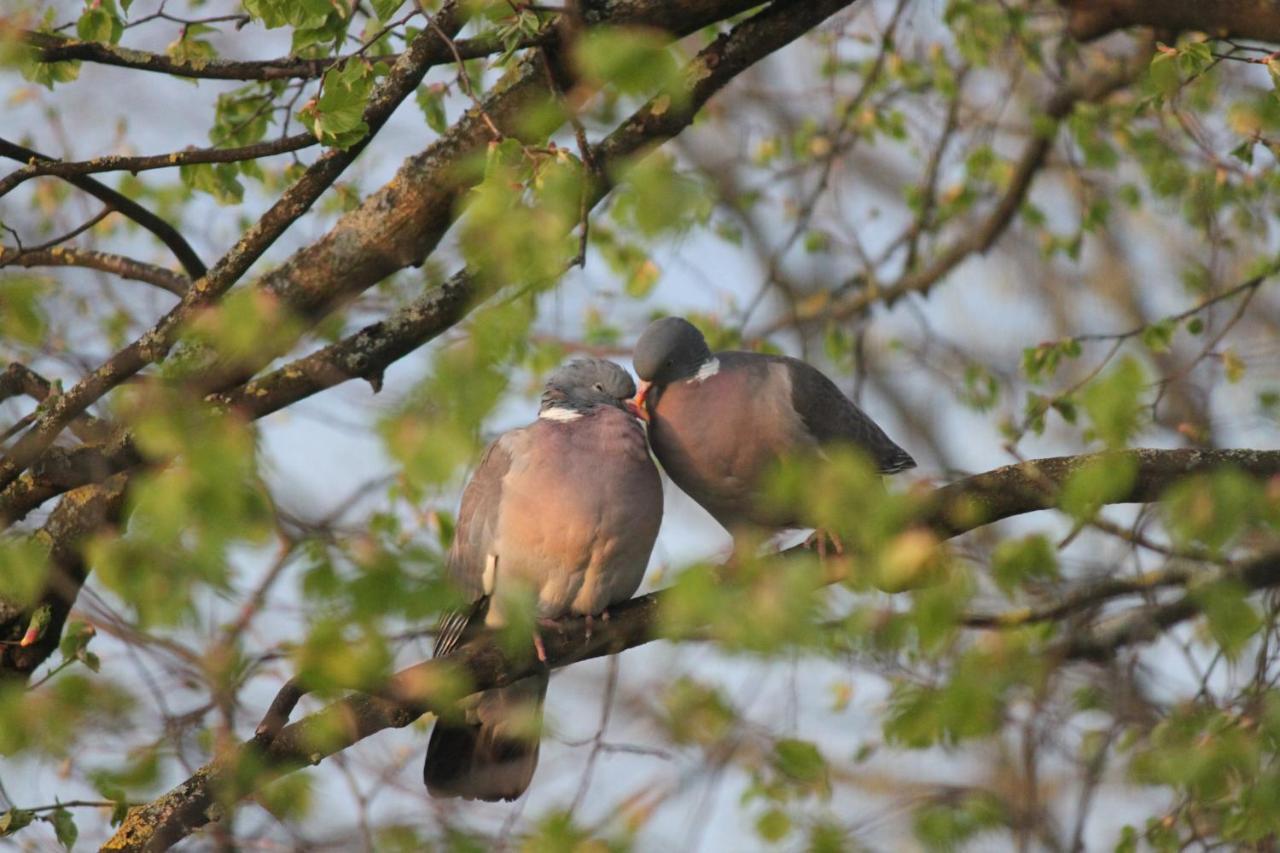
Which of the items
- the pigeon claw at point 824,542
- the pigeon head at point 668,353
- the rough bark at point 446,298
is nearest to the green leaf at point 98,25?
the rough bark at point 446,298

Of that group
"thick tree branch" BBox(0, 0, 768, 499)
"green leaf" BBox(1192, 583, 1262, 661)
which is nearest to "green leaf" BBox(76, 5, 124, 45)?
"thick tree branch" BBox(0, 0, 768, 499)

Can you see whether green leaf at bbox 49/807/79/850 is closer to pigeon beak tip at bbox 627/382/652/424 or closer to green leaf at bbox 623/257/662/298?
pigeon beak tip at bbox 627/382/652/424

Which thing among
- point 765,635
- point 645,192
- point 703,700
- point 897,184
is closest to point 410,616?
point 765,635

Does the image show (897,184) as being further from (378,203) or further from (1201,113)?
(378,203)

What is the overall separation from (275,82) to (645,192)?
2.40 m

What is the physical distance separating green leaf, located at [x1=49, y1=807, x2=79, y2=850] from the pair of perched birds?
→ 1028 millimetres

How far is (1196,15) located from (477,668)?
2.83 meters

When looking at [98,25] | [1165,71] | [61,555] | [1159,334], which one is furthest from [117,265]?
[1159,334]

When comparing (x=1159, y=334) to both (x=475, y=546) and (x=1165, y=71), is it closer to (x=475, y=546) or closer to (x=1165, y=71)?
(x=1165, y=71)

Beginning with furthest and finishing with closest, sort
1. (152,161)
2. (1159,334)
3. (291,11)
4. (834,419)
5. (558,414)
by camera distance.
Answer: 1. (1159,334)
2. (834,419)
3. (558,414)
4. (152,161)
5. (291,11)

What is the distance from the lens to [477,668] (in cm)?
317

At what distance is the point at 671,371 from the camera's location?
4.33 meters

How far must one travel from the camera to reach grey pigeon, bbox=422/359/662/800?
384 centimetres

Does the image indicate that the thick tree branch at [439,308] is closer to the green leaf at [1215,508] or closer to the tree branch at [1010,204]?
the green leaf at [1215,508]
